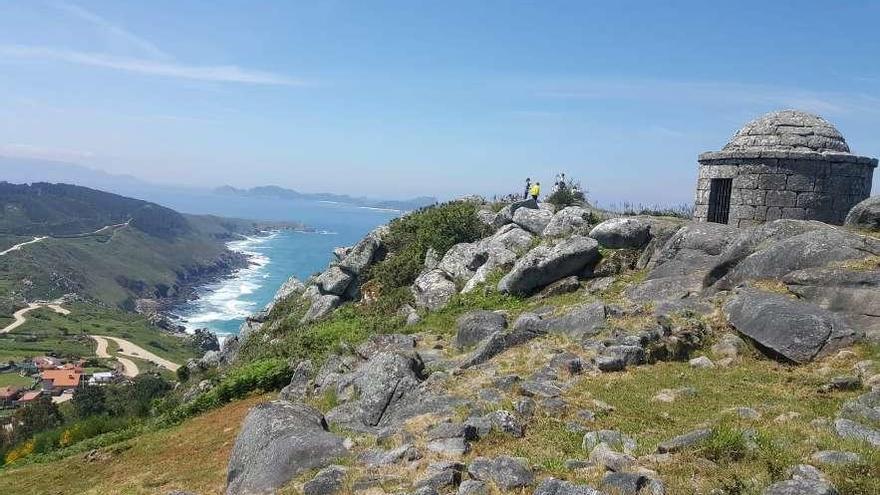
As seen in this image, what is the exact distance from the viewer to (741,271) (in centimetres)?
1524

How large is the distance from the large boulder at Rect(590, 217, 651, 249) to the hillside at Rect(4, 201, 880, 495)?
6cm

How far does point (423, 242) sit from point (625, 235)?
496 inches

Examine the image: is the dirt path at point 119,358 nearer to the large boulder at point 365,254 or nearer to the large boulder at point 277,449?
the large boulder at point 365,254

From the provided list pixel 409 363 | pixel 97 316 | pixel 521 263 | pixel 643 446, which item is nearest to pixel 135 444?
pixel 409 363

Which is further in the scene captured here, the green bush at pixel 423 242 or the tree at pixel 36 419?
the tree at pixel 36 419

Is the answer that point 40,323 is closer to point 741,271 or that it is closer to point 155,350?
point 155,350

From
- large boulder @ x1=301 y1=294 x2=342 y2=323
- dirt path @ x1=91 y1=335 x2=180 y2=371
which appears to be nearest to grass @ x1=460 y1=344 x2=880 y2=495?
large boulder @ x1=301 y1=294 x2=342 y2=323

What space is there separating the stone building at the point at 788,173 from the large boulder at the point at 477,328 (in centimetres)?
1021

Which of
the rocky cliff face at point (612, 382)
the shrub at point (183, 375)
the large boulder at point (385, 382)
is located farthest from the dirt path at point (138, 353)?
the large boulder at point (385, 382)

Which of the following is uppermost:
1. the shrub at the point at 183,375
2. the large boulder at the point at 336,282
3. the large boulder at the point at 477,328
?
the large boulder at the point at 477,328

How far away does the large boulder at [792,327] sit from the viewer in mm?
11234

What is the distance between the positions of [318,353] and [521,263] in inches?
321

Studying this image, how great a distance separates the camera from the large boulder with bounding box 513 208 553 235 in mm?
26906

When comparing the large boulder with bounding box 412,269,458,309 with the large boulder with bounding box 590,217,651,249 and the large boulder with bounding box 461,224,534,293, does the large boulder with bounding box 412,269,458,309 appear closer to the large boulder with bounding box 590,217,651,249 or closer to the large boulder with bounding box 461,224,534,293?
the large boulder with bounding box 461,224,534,293
